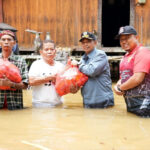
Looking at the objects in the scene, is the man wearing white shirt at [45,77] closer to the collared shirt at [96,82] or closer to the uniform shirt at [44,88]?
the uniform shirt at [44,88]

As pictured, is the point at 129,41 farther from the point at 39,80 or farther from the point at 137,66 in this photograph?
the point at 39,80

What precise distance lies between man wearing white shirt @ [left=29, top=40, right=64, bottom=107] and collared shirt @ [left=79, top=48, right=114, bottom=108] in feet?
1.44

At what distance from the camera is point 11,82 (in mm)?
3908

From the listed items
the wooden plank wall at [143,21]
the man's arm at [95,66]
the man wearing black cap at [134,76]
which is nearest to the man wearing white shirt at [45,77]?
the man's arm at [95,66]

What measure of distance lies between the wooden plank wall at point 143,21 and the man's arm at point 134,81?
6.04 meters

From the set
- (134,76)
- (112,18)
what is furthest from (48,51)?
(112,18)

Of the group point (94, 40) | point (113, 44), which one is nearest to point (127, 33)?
point (94, 40)

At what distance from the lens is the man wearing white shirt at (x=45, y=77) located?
13.3ft

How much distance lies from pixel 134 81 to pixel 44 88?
1.37 m

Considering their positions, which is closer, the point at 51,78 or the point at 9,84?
the point at 9,84

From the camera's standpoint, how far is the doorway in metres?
14.6

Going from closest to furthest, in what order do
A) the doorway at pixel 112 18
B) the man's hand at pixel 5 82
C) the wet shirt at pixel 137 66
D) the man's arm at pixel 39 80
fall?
the wet shirt at pixel 137 66, the man's hand at pixel 5 82, the man's arm at pixel 39 80, the doorway at pixel 112 18

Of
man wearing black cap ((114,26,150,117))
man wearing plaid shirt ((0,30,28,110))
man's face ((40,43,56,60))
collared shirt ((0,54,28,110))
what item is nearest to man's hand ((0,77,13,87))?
man wearing plaid shirt ((0,30,28,110))

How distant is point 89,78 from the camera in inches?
168
